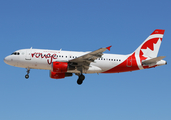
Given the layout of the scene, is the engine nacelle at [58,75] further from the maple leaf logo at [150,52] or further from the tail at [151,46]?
the maple leaf logo at [150,52]

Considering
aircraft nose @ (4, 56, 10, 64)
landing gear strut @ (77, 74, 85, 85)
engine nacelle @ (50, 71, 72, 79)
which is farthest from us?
engine nacelle @ (50, 71, 72, 79)

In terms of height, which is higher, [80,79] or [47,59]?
[47,59]

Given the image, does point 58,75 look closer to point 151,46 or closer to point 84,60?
Result: point 84,60

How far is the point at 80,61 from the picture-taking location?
40469 millimetres

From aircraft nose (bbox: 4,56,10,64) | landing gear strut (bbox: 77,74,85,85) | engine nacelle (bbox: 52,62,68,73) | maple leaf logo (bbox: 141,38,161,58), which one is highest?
maple leaf logo (bbox: 141,38,161,58)

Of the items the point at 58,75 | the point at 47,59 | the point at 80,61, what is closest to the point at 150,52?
the point at 80,61

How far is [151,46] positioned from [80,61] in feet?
41.0

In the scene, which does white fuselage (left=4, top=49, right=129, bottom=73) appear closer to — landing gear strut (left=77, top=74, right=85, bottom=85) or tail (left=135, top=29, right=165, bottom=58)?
landing gear strut (left=77, top=74, right=85, bottom=85)

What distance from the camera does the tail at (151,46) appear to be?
44875mm

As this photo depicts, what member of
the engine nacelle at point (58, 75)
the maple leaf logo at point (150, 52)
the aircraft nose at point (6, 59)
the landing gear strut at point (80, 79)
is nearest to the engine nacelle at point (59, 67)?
the landing gear strut at point (80, 79)

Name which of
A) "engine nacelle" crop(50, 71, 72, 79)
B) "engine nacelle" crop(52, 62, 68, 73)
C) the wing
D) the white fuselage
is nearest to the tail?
the white fuselage

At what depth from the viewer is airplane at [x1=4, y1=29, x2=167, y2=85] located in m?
40.2

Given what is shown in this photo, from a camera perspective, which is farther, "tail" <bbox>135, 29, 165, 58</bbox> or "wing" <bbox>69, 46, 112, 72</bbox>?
"tail" <bbox>135, 29, 165, 58</bbox>

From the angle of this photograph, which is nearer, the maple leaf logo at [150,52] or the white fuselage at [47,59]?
the white fuselage at [47,59]
